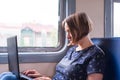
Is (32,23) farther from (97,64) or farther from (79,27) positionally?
(97,64)

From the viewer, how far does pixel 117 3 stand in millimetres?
2461

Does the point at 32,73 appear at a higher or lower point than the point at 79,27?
lower

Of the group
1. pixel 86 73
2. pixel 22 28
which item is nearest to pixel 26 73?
pixel 22 28

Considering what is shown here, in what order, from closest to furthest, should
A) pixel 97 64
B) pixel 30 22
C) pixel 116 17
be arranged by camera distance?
pixel 97 64 → pixel 30 22 → pixel 116 17

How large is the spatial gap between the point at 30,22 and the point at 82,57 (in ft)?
2.25

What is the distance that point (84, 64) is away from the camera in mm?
1788

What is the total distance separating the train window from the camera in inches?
87.5

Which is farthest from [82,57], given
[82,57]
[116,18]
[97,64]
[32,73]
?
[116,18]

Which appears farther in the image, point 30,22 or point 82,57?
point 30,22

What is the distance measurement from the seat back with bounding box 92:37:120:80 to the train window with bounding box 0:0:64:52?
570mm

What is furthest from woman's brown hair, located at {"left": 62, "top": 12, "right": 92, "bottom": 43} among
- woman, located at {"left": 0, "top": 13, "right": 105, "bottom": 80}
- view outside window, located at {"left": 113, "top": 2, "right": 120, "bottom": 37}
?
view outside window, located at {"left": 113, "top": 2, "right": 120, "bottom": 37}

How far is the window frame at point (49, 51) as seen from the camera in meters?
2.17

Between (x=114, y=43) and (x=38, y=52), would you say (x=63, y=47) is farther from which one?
(x=114, y=43)

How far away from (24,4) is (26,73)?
0.63 meters
